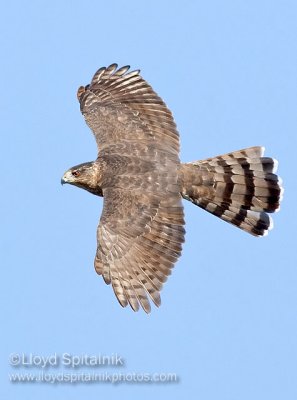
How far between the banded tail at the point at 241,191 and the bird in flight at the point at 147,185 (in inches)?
0.6

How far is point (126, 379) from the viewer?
651 inches

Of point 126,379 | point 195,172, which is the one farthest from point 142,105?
point 126,379

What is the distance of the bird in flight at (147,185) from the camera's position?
1608cm

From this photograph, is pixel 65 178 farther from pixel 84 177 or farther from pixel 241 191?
pixel 241 191

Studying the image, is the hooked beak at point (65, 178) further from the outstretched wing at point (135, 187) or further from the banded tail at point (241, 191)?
the banded tail at point (241, 191)

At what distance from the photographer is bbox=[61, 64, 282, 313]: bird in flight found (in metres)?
16.1

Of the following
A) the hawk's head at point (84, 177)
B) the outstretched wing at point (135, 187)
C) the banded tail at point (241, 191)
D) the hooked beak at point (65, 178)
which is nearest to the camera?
the outstretched wing at point (135, 187)

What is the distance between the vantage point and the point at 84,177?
1772cm

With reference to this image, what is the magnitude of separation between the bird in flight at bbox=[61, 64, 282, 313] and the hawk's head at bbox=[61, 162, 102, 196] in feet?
0.05

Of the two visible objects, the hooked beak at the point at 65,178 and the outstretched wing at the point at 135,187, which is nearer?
the outstretched wing at the point at 135,187

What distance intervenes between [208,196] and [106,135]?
216 centimetres

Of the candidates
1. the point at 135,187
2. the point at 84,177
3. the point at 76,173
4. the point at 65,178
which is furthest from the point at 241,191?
the point at 65,178

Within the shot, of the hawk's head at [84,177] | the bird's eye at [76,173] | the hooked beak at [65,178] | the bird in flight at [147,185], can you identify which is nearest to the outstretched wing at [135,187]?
the bird in flight at [147,185]

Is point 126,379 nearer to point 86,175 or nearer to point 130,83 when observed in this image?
point 86,175
